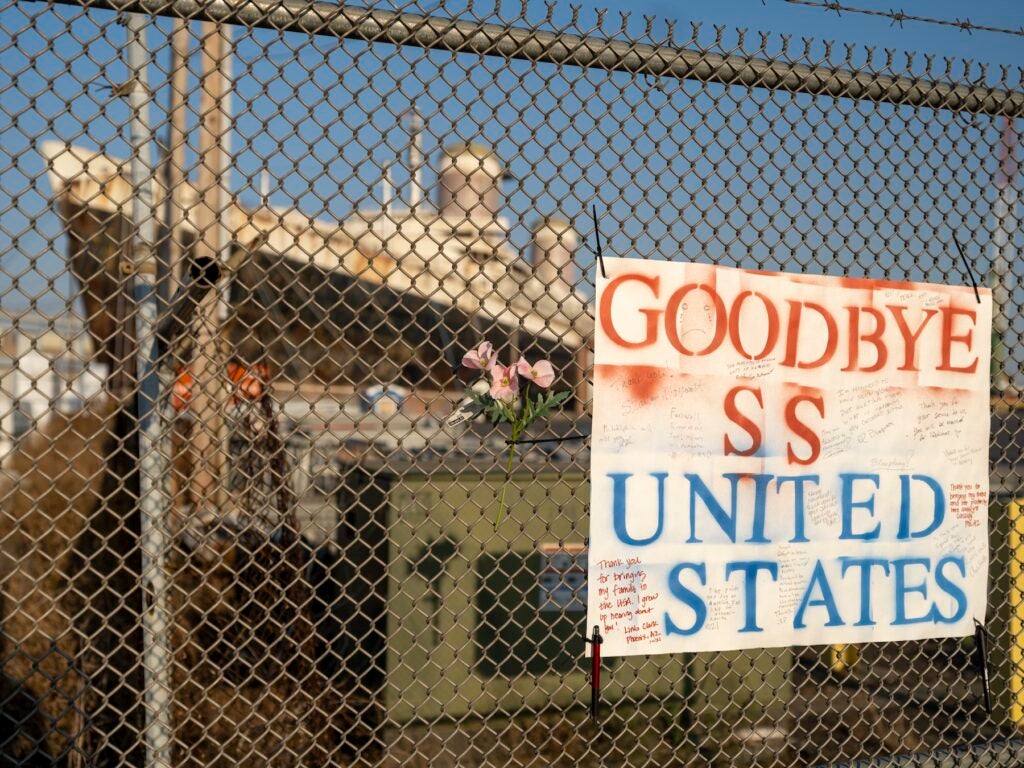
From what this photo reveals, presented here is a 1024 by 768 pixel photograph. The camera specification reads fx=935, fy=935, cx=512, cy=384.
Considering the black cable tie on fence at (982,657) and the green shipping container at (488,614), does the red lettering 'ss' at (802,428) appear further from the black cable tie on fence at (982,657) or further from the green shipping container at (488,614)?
the green shipping container at (488,614)

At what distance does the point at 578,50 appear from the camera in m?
2.36

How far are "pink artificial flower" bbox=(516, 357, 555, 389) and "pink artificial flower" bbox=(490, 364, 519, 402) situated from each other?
0.02 meters

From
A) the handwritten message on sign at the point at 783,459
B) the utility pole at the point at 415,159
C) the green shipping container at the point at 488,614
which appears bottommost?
the green shipping container at the point at 488,614

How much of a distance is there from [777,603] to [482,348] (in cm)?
106

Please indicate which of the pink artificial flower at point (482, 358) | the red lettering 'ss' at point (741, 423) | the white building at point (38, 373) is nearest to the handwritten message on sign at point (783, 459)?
the red lettering 'ss' at point (741, 423)

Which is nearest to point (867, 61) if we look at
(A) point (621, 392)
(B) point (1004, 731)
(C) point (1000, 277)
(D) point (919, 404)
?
(C) point (1000, 277)

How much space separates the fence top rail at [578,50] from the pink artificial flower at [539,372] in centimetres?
76

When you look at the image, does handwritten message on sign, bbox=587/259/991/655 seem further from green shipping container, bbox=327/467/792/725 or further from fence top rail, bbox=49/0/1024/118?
green shipping container, bbox=327/467/792/725

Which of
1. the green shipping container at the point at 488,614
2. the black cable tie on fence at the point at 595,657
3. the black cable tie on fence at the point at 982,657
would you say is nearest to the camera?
the black cable tie on fence at the point at 595,657

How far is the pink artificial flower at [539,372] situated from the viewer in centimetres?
232

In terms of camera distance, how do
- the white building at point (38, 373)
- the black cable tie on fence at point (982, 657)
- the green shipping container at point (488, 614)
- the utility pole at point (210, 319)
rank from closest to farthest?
the white building at point (38, 373), the utility pole at point (210, 319), the black cable tie on fence at point (982, 657), the green shipping container at point (488, 614)

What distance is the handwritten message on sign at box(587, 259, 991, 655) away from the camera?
2377 millimetres

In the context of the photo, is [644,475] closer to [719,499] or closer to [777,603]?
[719,499]

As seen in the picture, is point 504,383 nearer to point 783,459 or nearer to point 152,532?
point 783,459
